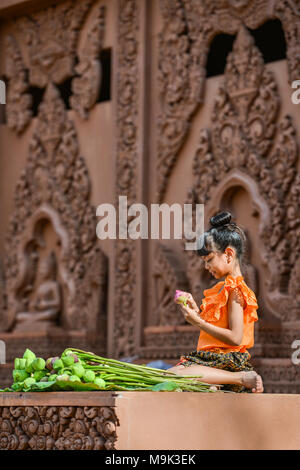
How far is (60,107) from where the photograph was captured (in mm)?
9445

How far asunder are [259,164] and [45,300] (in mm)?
2936

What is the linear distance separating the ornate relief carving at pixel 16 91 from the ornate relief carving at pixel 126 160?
153 centimetres

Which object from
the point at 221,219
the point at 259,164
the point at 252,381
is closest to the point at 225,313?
the point at 252,381

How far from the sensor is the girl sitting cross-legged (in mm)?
4148

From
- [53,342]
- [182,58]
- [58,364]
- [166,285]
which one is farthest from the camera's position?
[53,342]

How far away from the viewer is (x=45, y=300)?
919 centimetres

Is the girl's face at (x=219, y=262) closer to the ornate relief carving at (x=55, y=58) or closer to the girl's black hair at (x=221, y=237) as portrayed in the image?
the girl's black hair at (x=221, y=237)

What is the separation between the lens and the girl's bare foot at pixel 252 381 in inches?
164

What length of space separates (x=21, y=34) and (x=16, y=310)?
308cm

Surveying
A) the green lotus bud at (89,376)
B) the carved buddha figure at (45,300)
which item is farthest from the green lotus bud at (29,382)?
the carved buddha figure at (45,300)

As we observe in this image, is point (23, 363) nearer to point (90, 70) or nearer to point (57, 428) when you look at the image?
point (57, 428)

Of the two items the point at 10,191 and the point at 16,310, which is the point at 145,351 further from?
the point at 10,191

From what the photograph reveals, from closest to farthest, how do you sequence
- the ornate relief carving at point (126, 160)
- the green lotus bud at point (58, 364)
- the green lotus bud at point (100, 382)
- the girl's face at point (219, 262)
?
the green lotus bud at point (100, 382)
the green lotus bud at point (58, 364)
the girl's face at point (219, 262)
the ornate relief carving at point (126, 160)

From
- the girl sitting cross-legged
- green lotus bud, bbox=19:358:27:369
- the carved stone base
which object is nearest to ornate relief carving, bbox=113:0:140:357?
the carved stone base
